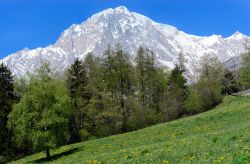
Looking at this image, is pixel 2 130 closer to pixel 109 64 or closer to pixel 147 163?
pixel 109 64

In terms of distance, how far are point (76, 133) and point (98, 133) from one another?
Answer: 16.7 feet

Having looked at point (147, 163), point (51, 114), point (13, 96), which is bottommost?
point (147, 163)

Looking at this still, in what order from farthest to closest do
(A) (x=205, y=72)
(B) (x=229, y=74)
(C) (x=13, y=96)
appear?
(B) (x=229, y=74)
(A) (x=205, y=72)
(C) (x=13, y=96)

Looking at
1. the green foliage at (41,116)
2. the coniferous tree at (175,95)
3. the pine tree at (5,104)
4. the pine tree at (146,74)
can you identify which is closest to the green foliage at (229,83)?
the coniferous tree at (175,95)

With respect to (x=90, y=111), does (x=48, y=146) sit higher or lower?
lower

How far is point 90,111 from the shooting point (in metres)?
70.9

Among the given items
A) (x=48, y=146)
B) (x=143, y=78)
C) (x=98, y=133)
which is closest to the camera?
(x=48, y=146)

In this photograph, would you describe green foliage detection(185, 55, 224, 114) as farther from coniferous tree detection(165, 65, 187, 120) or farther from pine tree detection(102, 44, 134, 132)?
pine tree detection(102, 44, 134, 132)

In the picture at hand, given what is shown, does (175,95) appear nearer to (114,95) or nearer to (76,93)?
→ (114,95)

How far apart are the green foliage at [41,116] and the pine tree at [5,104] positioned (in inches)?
713

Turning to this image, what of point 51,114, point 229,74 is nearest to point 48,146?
point 51,114

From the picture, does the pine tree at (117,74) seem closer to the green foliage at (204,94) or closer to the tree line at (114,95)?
the tree line at (114,95)

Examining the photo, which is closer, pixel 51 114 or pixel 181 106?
pixel 51 114

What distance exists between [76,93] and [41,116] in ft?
104
